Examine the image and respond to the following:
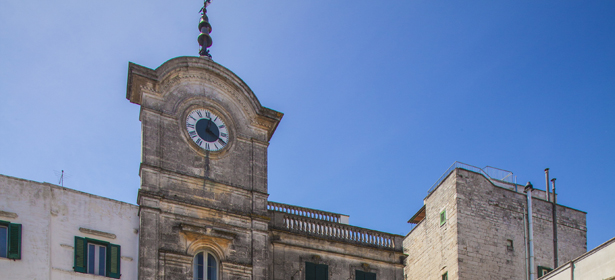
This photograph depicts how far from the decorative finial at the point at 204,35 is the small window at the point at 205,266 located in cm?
910

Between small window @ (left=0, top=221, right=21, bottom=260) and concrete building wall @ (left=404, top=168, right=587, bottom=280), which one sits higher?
concrete building wall @ (left=404, top=168, right=587, bottom=280)

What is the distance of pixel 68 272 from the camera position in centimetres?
2462

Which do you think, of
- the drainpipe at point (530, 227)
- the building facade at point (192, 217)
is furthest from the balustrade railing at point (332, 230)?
the drainpipe at point (530, 227)

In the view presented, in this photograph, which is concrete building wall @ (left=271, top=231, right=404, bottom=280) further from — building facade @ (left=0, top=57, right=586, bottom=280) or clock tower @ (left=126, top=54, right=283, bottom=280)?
clock tower @ (left=126, top=54, right=283, bottom=280)

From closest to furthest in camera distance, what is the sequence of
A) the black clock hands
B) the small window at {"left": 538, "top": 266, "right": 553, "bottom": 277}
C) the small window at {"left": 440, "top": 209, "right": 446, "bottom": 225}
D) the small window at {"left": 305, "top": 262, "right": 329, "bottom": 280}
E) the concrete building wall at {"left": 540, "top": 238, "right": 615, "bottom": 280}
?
1. the concrete building wall at {"left": 540, "top": 238, "right": 615, "bottom": 280}
2. the small window at {"left": 305, "top": 262, "right": 329, "bottom": 280}
3. the black clock hands
4. the small window at {"left": 538, "top": 266, "right": 553, "bottom": 277}
5. the small window at {"left": 440, "top": 209, "right": 446, "bottom": 225}

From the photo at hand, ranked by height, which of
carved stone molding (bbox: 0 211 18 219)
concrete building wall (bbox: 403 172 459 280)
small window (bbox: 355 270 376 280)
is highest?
concrete building wall (bbox: 403 172 459 280)

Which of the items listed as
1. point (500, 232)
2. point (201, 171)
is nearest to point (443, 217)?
point (500, 232)

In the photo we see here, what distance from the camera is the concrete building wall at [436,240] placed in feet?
121

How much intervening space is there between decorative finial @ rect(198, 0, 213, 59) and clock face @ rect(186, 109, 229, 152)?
10.8ft

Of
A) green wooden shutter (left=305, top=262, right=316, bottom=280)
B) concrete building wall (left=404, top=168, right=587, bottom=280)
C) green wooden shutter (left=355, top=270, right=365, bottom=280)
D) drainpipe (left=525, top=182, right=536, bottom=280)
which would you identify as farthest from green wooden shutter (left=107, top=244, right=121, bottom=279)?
drainpipe (left=525, top=182, right=536, bottom=280)

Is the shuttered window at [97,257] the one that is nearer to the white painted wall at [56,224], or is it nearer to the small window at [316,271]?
the white painted wall at [56,224]

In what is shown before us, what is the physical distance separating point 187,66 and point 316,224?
832 cm

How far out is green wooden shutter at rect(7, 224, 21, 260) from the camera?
23.8 metres

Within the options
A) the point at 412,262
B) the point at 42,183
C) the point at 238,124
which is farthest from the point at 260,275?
the point at 412,262
